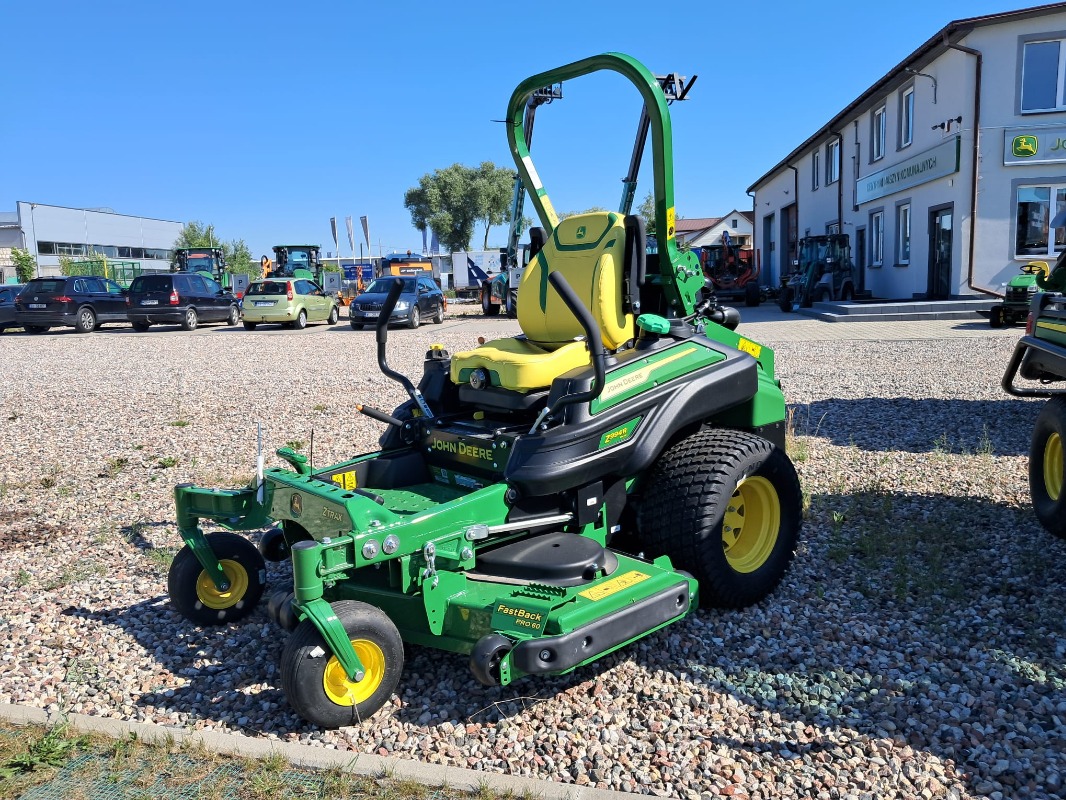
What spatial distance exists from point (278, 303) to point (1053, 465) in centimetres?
2117

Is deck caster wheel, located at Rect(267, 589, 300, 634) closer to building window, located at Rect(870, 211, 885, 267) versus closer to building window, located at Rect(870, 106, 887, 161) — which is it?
building window, located at Rect(870, 211, 885, 267)

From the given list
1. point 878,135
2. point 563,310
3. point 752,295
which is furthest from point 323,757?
point 752,295

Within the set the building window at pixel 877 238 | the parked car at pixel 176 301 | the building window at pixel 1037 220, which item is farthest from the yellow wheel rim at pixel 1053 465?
the parked car at pixel 176 301

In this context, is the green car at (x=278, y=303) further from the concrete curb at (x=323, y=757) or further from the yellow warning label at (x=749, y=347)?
the concrete curb at (x=323, y=757)

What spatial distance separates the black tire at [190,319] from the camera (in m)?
23.4

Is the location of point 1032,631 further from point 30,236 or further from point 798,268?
point 30,236

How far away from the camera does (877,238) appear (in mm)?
24469

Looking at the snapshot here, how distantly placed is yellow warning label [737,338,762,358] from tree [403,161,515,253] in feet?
176

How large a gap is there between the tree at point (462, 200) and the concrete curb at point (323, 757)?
182 ft

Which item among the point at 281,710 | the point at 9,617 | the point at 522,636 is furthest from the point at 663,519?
the point at 9,617

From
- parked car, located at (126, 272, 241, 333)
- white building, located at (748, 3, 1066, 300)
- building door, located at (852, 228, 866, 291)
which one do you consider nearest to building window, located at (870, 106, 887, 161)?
white building, located at (748, 3, 1066, 300)

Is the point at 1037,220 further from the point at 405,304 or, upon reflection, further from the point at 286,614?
the point at 286,614

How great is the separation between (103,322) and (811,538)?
23444 millimetres

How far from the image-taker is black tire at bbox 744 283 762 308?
1083 inches
